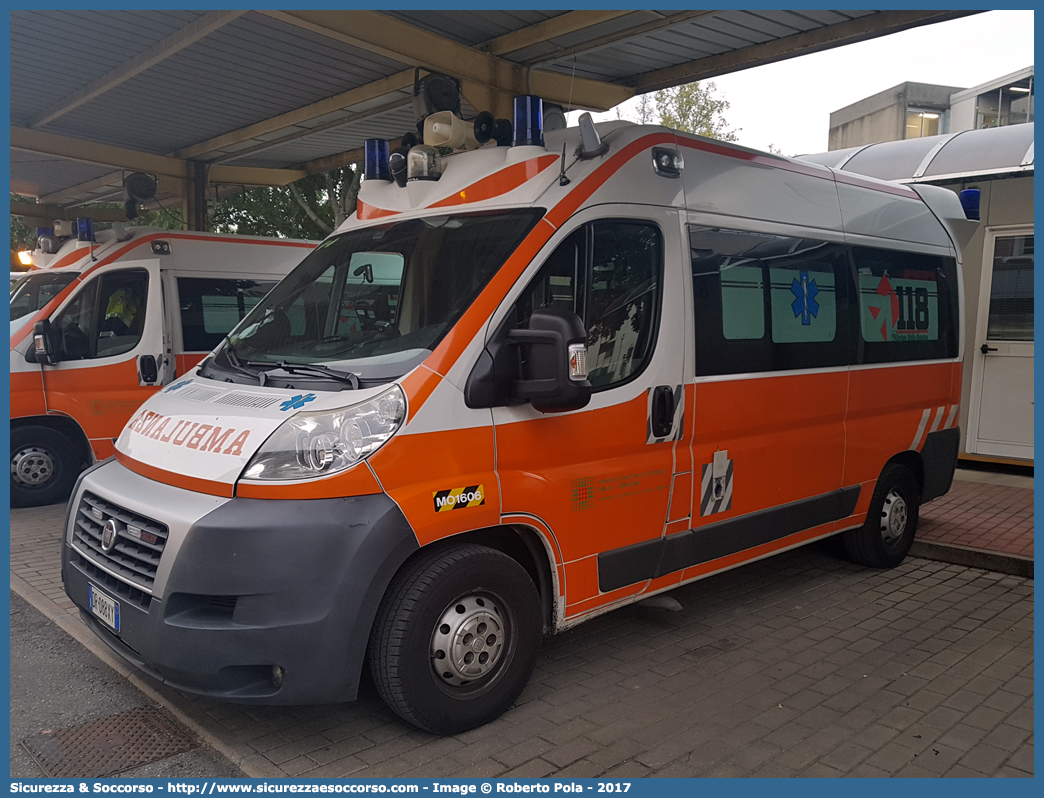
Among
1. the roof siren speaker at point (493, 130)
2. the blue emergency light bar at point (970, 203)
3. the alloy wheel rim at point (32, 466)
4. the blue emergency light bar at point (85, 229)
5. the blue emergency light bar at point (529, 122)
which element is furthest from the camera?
the blue emergency light bar at point (85, 229)

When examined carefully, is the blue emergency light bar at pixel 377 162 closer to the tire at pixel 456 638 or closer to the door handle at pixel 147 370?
the tire at pixel 456 638

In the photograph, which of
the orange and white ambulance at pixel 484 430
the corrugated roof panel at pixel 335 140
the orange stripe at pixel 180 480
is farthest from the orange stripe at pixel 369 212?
the corrugated roof panel at pixel 335 140

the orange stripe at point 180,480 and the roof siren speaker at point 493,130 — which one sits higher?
the roof siren speaker at point 493,130

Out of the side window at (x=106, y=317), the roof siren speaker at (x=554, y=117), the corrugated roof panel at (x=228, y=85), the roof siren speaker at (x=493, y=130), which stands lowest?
the side window at (x=106, y=317)

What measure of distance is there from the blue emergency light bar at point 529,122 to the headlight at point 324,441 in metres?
1.58

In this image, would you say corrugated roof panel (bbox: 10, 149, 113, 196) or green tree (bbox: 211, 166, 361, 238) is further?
green tree (bbox: 211, 166, 361, 238)

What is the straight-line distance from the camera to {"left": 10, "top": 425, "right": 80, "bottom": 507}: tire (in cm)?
771

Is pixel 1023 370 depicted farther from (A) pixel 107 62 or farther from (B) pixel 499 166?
(A) pixel 107 62

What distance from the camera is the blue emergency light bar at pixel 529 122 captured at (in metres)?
4.08

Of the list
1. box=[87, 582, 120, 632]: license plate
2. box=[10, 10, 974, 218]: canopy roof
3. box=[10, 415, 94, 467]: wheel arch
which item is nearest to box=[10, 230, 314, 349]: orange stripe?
box=[10, 415, 94, 467]: wheel arch

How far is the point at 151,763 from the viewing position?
3361 millimetres

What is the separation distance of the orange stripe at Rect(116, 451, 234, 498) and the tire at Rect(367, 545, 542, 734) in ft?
2.45

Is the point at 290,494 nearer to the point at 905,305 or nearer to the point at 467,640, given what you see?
the point at 467,640

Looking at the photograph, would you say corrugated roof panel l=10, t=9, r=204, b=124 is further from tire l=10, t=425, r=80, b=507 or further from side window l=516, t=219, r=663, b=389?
side window l=516, t=219, r=663, b=389
